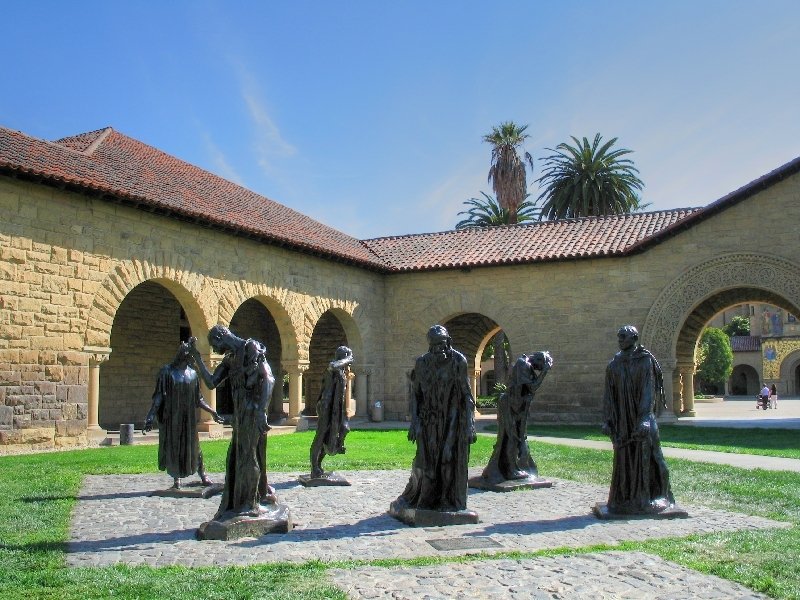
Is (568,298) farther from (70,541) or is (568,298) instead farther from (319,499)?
(70,541)

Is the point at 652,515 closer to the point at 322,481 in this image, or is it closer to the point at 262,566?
the point at 262,566

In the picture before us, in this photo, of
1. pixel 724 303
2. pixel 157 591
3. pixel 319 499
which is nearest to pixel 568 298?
pixel 724 303

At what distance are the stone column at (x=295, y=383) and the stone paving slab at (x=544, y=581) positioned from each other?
14479 mm

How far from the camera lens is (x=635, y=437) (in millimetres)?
7230

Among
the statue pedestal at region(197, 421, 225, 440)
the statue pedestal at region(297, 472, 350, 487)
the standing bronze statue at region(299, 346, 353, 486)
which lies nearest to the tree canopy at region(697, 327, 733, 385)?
the statue pedestal at region(197, 421, 225, 440)

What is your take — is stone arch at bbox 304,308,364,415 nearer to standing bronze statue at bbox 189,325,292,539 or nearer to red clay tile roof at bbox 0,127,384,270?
red clay tile roof at bbox 0,127,384,270

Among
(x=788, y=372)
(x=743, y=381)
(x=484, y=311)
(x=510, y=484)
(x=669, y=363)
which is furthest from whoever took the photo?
(x=743, y=381)

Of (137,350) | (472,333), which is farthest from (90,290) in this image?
(472,333)

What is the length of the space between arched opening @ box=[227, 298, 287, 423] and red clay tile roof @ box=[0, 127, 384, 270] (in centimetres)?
307

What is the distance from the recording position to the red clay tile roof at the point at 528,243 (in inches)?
824

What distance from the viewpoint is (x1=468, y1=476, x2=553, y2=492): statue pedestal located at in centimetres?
903

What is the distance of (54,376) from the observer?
528 inches

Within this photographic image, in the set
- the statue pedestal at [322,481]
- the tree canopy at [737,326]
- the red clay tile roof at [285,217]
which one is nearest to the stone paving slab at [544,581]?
Result: the statue pedestal at [322,481]

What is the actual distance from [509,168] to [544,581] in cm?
3579
